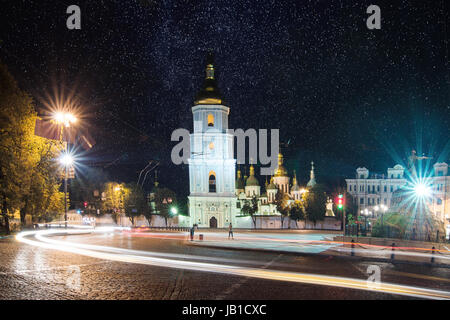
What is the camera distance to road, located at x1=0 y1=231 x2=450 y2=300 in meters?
9.96

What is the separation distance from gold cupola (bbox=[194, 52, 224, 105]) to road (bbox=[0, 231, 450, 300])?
43.5 m

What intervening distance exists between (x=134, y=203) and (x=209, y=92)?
22230 mm

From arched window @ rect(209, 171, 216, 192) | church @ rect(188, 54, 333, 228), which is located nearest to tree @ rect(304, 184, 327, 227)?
church @ rect(188, 54, 333, 228)

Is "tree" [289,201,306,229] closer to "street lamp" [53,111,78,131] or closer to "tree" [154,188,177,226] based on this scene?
"tree" [154,188,177,226]

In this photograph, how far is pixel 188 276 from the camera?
40.4 feet

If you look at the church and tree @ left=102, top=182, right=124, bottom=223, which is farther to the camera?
tree @ left=102, top=182, right=124, bottom=223

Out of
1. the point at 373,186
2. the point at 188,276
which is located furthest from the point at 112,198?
the point at 188,276

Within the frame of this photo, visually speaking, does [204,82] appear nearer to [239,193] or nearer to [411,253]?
[239,193]

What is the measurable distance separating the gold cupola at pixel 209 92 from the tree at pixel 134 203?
1854 centimetres

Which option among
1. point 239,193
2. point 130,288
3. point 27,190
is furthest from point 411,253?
point 239,193

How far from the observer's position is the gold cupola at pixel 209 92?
194 ft

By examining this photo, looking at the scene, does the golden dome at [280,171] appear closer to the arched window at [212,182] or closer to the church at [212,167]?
A: the church at [212,167]

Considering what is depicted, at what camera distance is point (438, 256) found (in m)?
18.3
